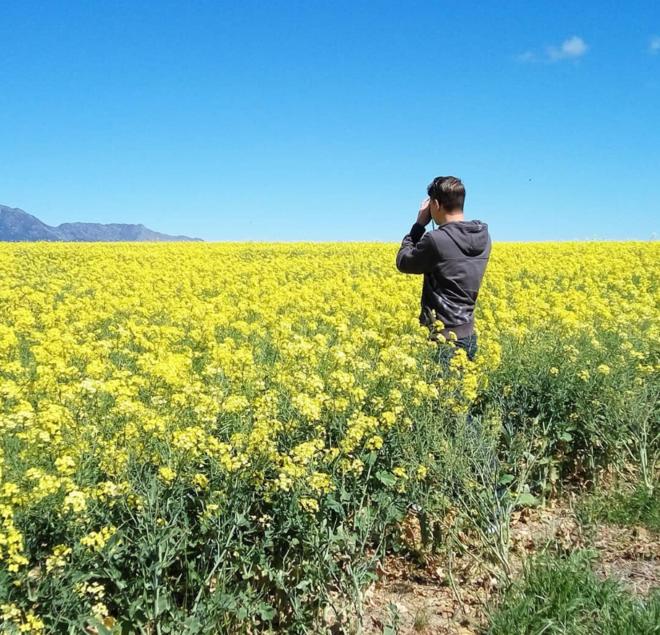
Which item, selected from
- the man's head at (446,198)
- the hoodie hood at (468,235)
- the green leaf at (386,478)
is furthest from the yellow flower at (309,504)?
the man's head at (446,198)

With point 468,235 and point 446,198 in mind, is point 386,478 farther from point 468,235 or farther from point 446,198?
point 446,198

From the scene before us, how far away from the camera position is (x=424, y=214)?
479cm

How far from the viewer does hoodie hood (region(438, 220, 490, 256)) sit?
14.7 ft

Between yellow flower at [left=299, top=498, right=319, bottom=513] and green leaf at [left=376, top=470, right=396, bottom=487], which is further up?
yellow flower at [left=299, top=498, right=319, bottom=513]

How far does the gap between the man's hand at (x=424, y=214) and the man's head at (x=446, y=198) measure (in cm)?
17

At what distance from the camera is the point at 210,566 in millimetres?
3070

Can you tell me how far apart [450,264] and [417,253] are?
25cm

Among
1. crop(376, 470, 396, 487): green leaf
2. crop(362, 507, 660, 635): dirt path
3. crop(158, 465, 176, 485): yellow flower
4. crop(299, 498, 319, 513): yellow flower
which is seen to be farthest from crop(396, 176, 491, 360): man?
crop(158, 465, 176, 485): yellow flower

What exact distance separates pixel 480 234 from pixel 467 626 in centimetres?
261

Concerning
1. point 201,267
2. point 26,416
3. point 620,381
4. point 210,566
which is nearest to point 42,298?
point 26,416

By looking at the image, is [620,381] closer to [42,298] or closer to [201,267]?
[42,298]

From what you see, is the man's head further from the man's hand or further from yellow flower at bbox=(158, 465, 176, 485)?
yellow flower at bbox=(158, 465, 176, 485)

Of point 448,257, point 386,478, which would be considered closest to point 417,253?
point 448,257

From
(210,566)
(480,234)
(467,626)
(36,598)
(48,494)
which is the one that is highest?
(480,234)
